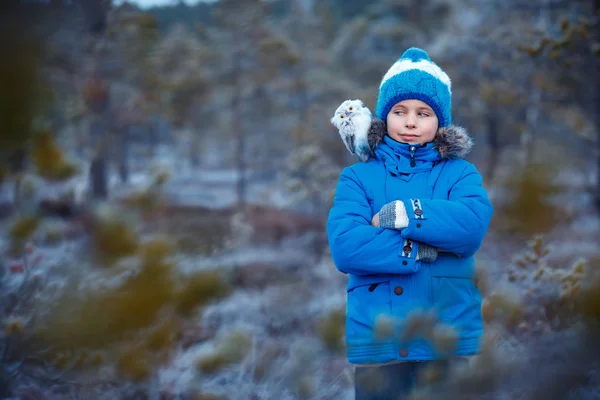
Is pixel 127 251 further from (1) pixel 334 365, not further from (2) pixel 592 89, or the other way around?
(2) pixel 592 89

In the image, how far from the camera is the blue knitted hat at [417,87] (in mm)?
2098

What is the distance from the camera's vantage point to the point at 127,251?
1837mm

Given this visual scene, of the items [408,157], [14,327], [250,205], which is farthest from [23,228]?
[250,205]

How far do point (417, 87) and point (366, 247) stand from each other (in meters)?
0.67

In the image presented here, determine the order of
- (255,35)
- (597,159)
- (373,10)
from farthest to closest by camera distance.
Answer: (373,10), (255,35), (597,159)

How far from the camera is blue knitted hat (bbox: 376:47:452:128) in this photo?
2.10 m

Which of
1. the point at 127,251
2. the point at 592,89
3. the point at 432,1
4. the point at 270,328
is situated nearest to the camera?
the point at 127,251

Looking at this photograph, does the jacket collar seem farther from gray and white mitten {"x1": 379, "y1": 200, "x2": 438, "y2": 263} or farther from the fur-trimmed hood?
gray and white mitten {"x1": 379, "y1": 200, "x2": 438, "y2": 263}

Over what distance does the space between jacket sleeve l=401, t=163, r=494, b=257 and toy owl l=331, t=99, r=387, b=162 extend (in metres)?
0.27

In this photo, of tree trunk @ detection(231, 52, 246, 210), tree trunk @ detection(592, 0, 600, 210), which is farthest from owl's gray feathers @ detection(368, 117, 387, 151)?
tree trunk @ detection(231, 52, 246, 210)

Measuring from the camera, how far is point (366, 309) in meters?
1.92

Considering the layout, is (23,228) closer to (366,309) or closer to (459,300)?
(366,309)

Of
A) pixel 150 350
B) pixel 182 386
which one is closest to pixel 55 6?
pixel 150 350

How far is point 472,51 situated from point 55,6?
1209 cm
